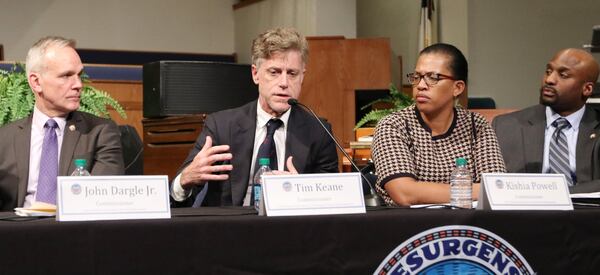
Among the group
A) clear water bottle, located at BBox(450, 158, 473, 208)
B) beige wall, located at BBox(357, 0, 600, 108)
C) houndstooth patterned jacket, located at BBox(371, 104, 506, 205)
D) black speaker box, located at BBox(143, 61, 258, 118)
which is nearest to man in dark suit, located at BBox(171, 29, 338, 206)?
houndstooth patterned jacket, located at BBox(371, 104, 506, 205)

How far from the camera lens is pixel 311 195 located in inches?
89.0

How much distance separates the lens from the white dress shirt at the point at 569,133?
143 inches

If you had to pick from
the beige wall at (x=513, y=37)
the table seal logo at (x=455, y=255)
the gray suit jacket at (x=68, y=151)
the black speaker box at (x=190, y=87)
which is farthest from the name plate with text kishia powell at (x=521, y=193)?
the beige wall at (x=513, y=37)

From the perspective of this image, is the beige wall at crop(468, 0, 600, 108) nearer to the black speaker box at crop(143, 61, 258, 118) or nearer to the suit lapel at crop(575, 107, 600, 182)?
the black speaker box at crop(143, 61, 258, 118)

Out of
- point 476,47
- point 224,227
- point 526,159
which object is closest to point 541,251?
point 224,227

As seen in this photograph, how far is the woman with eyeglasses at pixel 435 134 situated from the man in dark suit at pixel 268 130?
0.23 m

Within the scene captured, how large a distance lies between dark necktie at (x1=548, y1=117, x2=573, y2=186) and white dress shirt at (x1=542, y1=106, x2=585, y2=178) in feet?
0.04

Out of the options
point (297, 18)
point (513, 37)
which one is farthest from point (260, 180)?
point (297, 18)

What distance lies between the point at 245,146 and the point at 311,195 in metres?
0.90

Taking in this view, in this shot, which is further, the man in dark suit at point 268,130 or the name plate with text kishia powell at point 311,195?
the man in dark suit at point 268,130

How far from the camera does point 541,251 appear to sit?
2.33m

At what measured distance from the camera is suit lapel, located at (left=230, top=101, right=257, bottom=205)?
10.1 feet

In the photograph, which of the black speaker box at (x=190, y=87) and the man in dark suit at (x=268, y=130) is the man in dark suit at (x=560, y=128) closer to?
the man in dark suit at (x=268, y=130)

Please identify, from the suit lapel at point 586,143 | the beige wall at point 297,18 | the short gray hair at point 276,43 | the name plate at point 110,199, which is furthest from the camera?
the beige wall at point 297,18
